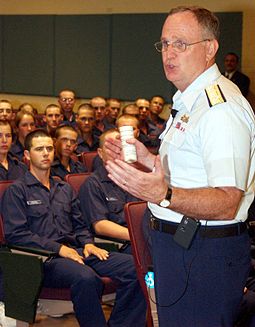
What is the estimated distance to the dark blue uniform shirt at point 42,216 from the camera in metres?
4.50

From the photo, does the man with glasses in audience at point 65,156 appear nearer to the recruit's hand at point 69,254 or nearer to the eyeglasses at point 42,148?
the eyeglasses at point 42,148

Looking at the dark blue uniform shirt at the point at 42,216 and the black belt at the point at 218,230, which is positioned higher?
the black belt at the point at 218,230

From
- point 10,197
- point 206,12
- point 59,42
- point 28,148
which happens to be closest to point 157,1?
point 59,42

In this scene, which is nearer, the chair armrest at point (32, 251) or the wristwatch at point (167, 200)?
the wristwatch at point (167, 200)

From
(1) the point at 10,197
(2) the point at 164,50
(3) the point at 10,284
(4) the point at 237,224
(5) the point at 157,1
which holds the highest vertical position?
(5) the point at 157,1

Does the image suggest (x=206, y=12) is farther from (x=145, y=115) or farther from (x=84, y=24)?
(x=84, y=24)

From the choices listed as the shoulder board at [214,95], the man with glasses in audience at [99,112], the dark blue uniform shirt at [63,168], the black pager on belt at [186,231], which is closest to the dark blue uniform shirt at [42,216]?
the dark blue uniform shirt at [63,168]

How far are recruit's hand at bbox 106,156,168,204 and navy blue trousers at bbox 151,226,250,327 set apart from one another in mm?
329

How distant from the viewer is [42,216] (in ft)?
15.5

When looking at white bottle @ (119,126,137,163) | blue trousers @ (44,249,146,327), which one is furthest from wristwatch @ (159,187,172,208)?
blue trousers @ (44,249,146,327)

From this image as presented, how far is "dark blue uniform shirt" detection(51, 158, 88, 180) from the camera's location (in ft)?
21.4

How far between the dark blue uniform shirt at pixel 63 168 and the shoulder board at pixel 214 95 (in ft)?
13.4

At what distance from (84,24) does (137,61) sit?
134 centimetres

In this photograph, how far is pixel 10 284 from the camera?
13.9 ft
